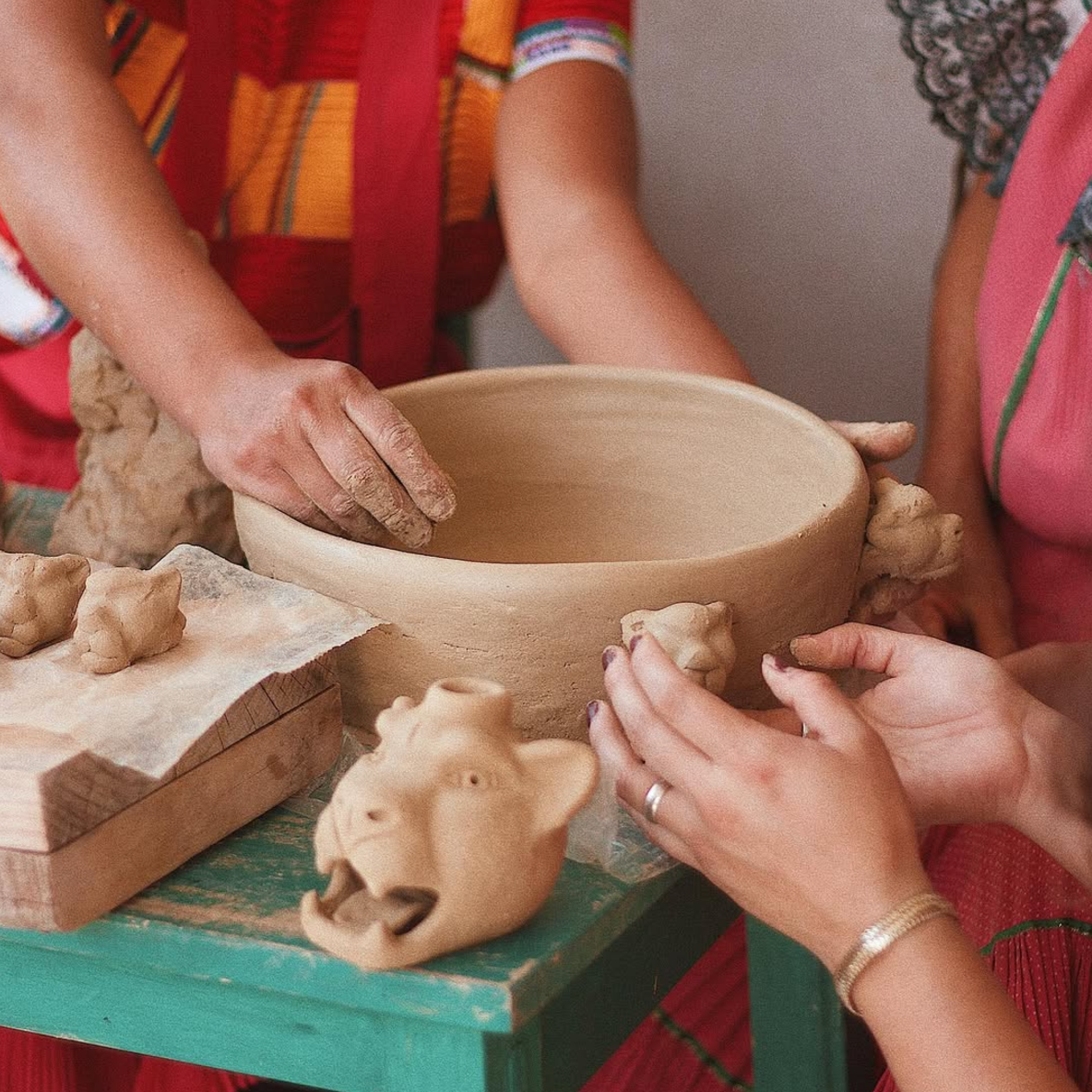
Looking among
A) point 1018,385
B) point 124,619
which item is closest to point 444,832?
point 124,619

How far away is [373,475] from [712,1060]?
74cm

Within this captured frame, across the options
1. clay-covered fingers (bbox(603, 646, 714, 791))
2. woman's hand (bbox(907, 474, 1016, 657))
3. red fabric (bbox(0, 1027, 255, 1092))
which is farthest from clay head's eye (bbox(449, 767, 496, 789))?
woman's hand (bbox(907, 474, 1016, 657))

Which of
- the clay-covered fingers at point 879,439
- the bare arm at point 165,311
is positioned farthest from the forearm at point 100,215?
the clay-covered fingers at point 879,439

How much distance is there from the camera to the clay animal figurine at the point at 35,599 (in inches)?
34.4

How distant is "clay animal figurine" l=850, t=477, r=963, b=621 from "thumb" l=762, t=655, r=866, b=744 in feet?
0.72

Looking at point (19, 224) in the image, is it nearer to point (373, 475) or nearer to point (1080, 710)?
point (373, 475)

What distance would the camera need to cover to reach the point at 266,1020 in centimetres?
77

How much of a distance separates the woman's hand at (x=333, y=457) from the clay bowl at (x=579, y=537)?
1.2 inches

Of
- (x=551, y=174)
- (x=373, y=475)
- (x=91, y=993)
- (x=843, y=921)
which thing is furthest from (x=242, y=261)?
(x=843, y=921)

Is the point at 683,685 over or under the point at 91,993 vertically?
over

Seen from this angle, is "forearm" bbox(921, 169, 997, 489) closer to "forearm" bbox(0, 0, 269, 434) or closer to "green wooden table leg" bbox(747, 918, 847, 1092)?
"green wooden table leg" bbox(747, 918, 847, 1092)

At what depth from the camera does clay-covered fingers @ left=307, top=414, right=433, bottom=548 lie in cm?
95

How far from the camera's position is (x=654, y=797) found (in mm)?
804

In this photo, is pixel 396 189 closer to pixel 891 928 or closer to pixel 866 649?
pixel 866 649
